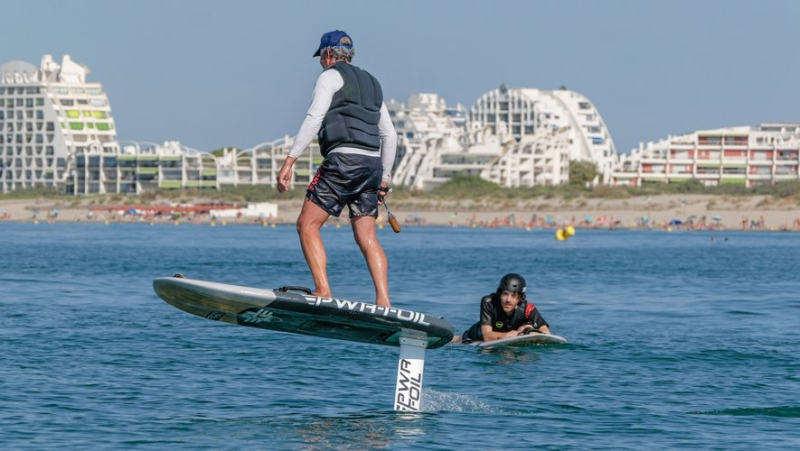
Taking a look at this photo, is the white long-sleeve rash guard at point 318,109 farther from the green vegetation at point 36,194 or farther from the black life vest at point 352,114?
the green vegetation at point 36,194

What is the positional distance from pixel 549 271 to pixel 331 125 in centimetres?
4043

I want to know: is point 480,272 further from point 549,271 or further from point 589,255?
point 589,255

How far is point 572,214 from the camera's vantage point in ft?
474

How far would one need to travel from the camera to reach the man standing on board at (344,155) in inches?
444

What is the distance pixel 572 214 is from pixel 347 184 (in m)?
134

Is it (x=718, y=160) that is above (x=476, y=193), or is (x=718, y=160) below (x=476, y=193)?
above

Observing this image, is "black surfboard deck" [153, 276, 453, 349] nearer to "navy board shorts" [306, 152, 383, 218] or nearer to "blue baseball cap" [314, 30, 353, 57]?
"navy board shorts" [306, 152, 383, 218]

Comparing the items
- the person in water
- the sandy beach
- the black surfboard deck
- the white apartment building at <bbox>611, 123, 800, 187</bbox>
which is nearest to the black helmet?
the person in water

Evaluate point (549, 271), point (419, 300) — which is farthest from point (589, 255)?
point (419, 300)

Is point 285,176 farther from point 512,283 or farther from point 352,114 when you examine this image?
point 512,283

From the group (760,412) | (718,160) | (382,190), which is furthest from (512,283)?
(718,160)

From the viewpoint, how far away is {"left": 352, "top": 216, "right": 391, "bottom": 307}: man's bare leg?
1157 cm

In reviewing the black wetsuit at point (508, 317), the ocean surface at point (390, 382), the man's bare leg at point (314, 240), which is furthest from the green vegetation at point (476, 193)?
the man's bare leg at point (314, 240)

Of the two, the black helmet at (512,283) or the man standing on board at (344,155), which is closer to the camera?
the man standing on board at (344,155)
